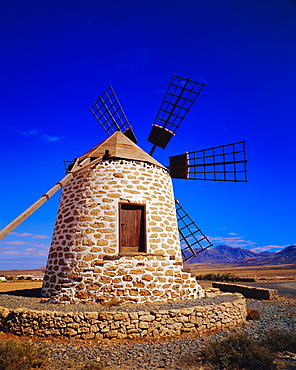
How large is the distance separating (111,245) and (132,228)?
91 centimetres

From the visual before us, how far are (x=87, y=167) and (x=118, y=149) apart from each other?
1.47m

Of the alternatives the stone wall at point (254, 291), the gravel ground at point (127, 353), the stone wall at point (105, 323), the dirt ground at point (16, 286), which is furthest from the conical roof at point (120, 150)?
the dirt ground at point (16, 286)

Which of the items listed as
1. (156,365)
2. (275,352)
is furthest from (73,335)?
(275,352)

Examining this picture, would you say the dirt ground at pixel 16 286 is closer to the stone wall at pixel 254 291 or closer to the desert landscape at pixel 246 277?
the desert landscape at pixel 246 277

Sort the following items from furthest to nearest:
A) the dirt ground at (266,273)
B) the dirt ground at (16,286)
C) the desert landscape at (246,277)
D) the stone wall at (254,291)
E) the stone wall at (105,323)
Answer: the dirt ground at (266,273) → the desert landscape at (246,277) → the dirt ground at (16,286) → the stone wall at (254,291) → the stone wall at (105,323)

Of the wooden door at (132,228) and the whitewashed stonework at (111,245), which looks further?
the wooden door at (132,228)

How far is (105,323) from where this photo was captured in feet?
19.4

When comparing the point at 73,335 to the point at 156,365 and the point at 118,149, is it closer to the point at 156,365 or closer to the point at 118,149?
the point at 156,365

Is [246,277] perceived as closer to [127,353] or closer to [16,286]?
[16,286]

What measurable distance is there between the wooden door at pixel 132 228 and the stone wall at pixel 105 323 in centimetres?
262

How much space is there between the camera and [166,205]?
966 cm

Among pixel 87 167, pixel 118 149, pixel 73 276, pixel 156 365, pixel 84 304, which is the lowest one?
pixel 156 365

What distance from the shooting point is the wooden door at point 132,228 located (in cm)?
857

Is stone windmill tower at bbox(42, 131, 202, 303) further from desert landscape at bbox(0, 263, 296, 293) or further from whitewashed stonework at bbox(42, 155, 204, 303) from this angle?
desert landscape at bbox(0, 263, 296, 293)
